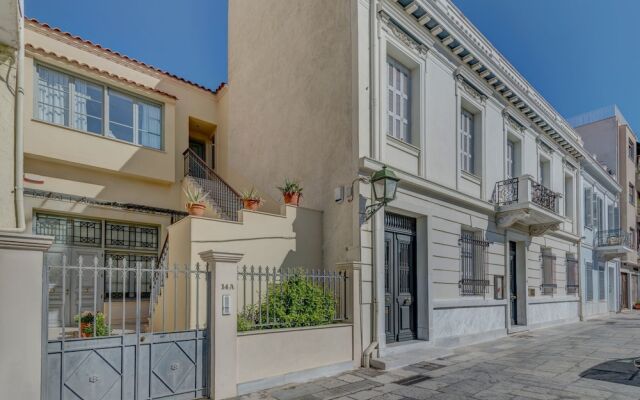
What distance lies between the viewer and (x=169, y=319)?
7.47 m

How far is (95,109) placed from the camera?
33.0ft

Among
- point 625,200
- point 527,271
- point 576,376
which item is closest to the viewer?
point 576,376

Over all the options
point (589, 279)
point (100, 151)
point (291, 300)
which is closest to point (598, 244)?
point (589, 279)

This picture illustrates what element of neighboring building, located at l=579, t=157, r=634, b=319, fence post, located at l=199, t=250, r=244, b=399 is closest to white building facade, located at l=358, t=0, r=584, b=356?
fence post, located at l=199, t=250, r=244, b=399

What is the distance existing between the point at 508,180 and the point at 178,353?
10447mm

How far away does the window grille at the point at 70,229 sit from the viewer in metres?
9.33

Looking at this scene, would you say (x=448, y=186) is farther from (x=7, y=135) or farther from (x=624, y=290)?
(x=624, y=290)

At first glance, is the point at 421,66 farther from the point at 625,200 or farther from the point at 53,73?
the point at 625,200

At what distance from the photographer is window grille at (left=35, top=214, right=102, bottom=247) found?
30.6ft

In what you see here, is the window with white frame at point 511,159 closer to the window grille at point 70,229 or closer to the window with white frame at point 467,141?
the window with white frame at point 467,141

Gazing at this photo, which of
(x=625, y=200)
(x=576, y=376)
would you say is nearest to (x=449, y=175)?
(x=576, y=376)

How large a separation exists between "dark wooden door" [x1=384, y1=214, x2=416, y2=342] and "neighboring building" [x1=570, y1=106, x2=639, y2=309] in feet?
68.1

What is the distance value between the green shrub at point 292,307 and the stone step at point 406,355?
49.8 inches

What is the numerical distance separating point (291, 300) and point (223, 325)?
4.85 ft
